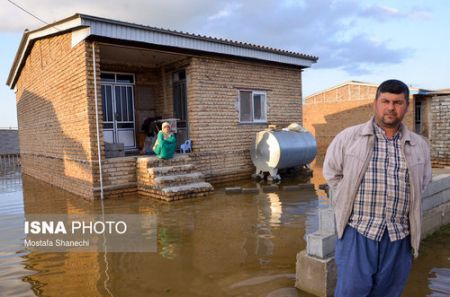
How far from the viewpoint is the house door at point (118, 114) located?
10977 mm

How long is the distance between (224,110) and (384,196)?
8.57 meters

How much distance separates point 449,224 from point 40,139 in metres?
12.7

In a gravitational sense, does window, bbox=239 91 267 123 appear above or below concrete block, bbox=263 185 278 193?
above

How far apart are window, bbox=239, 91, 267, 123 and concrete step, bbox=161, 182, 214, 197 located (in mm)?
3471

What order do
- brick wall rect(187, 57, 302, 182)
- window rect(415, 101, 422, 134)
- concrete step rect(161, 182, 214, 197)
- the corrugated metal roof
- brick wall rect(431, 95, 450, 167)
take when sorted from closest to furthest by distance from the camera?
1. concrete step rect(161, 182, 214, 197)
2. the corrugated metal roof
3. brick wall rect(187, 57, 302, 182)
4. brick wall rect(431, 95, 450, 167)
5. window rect(415, 101, 422, 134)

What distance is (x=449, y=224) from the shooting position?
202 inches

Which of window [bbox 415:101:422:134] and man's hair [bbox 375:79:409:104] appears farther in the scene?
window [bbox 415:101:422:134]

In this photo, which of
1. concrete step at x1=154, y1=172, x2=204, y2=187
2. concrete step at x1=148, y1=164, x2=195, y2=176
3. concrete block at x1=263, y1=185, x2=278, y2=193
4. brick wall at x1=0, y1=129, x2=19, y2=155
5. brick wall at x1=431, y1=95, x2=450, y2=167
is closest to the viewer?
concrete step at x1=154, y1=172, x2=204, y2=187

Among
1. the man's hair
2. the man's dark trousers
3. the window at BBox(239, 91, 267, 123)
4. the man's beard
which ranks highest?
the window at BBox(239, 91, 267, 123)

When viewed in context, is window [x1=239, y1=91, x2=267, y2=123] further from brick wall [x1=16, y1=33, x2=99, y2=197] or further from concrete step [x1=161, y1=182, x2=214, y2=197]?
Result: brick wall [x1=16, y1=33, x2=99, y2=197]

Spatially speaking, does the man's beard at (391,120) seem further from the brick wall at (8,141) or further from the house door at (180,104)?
the brick wall at (8,141)

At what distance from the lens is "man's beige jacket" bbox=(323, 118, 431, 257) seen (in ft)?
7.19

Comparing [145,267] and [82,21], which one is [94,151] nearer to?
[82,21]

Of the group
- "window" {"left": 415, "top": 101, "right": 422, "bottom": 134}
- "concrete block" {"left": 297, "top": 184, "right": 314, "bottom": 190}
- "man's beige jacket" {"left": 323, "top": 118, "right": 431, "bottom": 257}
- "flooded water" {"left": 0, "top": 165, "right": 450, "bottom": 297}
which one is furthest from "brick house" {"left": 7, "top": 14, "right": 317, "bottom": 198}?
"window" {"left": 415, "top": 101, "right": 422, "bottom": 134}
